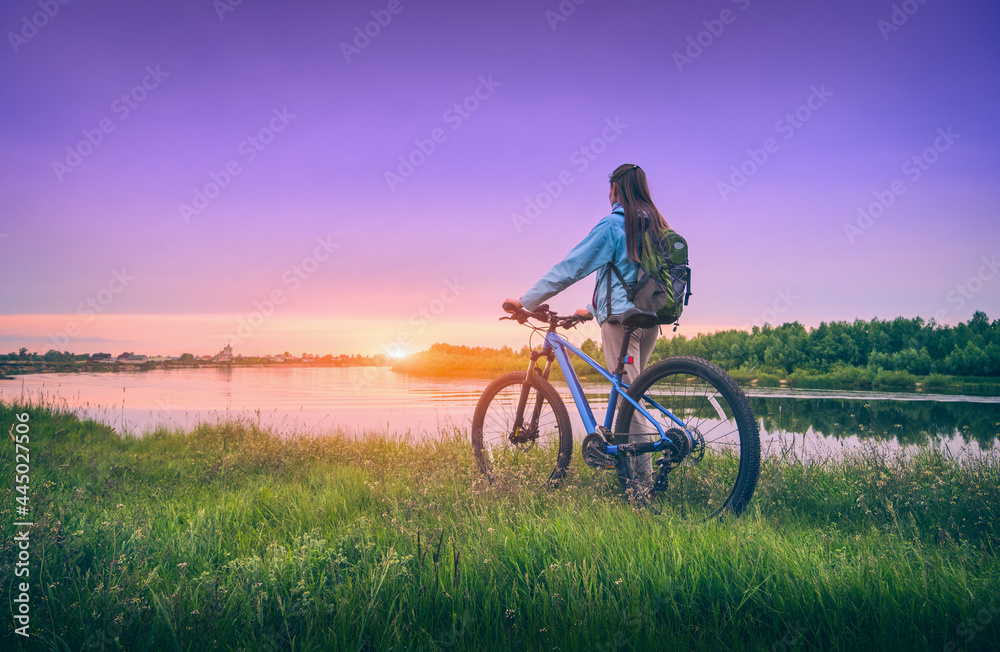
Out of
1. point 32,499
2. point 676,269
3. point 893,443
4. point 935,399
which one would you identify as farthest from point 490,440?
point 935,399

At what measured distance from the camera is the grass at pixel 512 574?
1.96 metres

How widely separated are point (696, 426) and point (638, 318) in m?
0.85

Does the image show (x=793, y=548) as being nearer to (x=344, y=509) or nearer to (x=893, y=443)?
(x=344, y=509)

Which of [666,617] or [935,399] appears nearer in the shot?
[666,617]

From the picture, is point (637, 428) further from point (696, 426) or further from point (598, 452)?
point (696, 426)

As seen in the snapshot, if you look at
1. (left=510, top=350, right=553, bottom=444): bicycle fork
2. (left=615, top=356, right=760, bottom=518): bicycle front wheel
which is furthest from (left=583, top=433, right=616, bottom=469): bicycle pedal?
(left=510, top=350, right=553, bottom=444): bicycle fork

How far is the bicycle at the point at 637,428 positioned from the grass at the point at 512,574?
277mm

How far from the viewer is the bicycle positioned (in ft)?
10.7

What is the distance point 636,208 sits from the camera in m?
3.95

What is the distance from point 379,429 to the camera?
7.62 m

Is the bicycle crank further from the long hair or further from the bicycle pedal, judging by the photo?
the long hair

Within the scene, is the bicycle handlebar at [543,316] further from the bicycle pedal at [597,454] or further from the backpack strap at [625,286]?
the bicycle pedal at [597,454]

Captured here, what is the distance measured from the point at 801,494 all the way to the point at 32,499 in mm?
5807

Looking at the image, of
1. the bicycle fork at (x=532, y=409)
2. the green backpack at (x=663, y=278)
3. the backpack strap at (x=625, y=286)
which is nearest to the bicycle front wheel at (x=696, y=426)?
the green backpack at (x=663, y=278)
